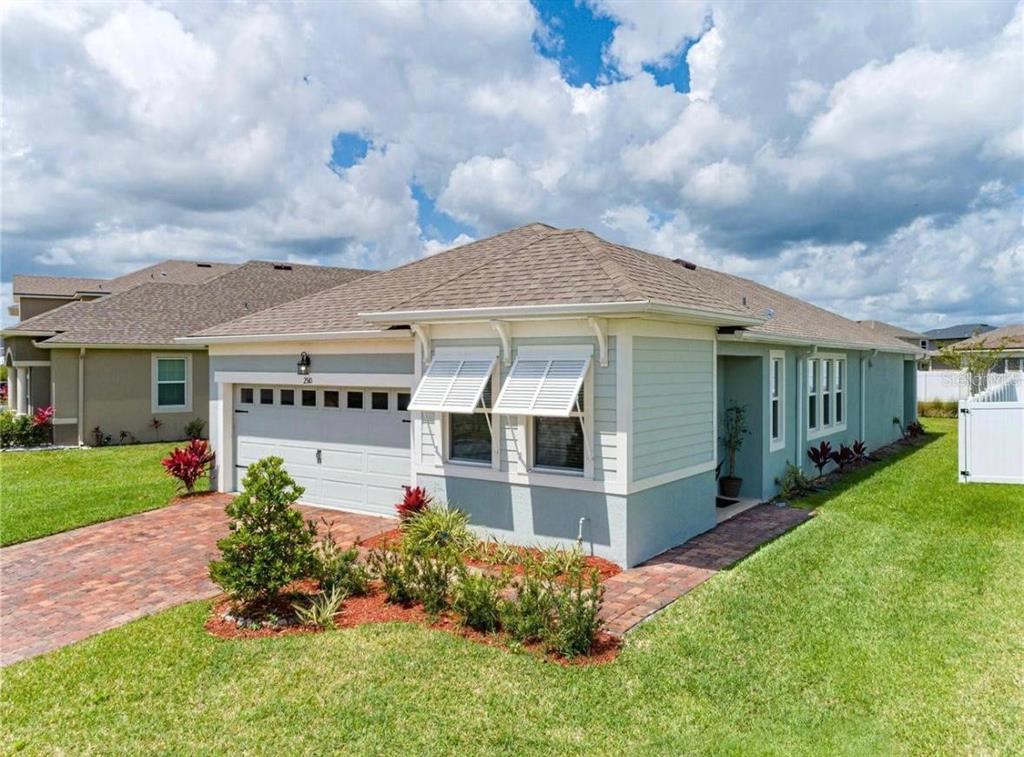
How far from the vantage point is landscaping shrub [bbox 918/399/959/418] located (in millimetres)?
31547

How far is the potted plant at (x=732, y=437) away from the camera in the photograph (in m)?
12.1

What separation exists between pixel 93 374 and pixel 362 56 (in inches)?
589

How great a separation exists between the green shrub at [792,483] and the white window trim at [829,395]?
152 centimetres

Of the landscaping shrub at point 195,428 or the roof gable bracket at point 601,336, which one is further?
the landscaping shrub at point 195,428

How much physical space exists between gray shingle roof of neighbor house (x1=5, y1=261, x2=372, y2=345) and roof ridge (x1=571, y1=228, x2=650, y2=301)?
1609cm

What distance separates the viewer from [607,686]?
17.2 feet

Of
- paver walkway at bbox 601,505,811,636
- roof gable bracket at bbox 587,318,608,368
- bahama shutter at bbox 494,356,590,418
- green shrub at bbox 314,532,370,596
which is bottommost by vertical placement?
paver walkway at bbox 601,505,811,636

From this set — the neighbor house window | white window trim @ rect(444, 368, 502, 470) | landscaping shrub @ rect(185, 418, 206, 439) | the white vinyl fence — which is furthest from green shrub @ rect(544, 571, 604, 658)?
landscaping shrub @ rect(185, 418, 206, 439)

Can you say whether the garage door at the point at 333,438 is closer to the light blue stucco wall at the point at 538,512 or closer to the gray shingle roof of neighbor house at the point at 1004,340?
the light blue stucco wall at the point at 538,512

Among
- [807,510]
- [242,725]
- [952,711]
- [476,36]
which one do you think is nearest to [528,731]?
[242,725]

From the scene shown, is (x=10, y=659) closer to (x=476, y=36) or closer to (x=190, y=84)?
(x=190, y=84)

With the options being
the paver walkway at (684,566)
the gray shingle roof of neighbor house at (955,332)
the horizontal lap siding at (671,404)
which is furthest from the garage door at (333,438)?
the gray shingle roof of neighbor house at (955,332)

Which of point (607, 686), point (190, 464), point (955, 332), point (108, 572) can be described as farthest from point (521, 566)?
point (955, 332)

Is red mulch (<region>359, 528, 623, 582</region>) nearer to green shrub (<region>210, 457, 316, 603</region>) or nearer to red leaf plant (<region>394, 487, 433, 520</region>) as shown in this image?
red leaf plant (<region>394, 487, 433, 520</region>)
